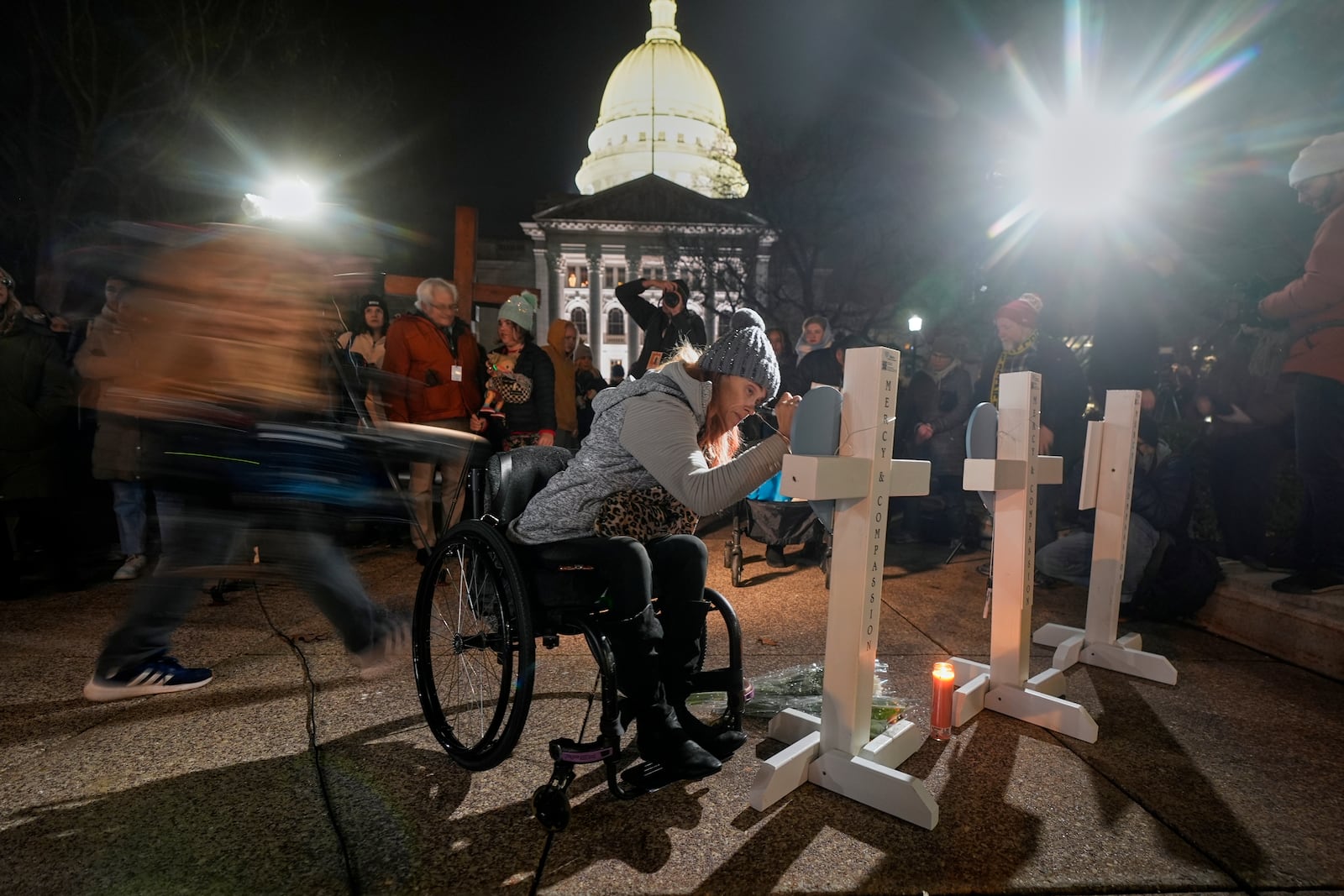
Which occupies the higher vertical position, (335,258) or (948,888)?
(335,258)

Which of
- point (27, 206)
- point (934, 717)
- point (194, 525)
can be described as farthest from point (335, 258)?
point (27, 206)

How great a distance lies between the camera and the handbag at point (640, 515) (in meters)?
2.35

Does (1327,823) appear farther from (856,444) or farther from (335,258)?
(335,258)

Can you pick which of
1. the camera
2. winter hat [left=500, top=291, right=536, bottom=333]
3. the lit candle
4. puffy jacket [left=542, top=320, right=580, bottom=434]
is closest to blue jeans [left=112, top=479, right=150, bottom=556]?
winter hat [left=500, top=291, right=536, bottom=333]

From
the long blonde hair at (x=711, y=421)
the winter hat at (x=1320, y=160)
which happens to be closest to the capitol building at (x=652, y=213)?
the winter hat at (x=1320, y=160)

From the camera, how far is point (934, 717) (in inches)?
106

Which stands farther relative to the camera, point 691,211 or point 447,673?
point 691,211

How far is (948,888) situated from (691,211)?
48722 mm

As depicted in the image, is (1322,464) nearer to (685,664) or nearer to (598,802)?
(685,664)

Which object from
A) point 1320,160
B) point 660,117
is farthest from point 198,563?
point 660,117

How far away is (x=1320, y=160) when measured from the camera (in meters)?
3.65

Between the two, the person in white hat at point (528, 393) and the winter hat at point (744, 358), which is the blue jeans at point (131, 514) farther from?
the winter hat at point (744, 358)

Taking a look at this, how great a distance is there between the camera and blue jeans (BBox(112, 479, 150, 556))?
5000 mm

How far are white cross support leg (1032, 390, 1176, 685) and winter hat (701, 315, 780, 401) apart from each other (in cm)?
193
